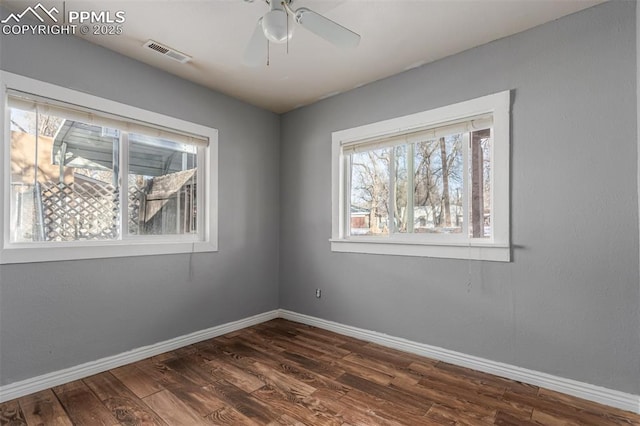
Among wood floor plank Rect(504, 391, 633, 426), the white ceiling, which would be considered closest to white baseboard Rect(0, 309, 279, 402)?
the white ceiling

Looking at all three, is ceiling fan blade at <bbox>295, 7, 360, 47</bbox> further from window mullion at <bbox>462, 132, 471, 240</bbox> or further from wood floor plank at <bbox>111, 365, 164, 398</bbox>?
wood floor plank at <bbox>111, 365, 164, 398</bbox>

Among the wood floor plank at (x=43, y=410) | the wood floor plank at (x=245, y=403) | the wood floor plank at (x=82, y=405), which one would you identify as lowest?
the wood floor plank at (x=245, y=403)

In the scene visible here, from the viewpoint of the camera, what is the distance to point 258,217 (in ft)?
12.2

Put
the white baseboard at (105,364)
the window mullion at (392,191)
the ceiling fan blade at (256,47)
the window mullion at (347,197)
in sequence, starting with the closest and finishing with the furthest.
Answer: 1. the ceiling fan blade at (256,47)
2. the white baseboard at (105,364)
3. the window mullion at (392,191)
4. the window mullion at (347,197)

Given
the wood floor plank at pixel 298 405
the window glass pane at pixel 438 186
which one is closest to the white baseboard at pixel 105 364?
the wood floor plank at pixel 298 405

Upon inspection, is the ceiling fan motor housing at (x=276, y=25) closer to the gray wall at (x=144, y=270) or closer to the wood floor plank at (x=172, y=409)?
the gray wall at (x=144, y=270)

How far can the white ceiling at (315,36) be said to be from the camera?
2018 millimetres

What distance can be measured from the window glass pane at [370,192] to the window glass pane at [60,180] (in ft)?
7.24

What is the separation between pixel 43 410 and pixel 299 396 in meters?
1.55

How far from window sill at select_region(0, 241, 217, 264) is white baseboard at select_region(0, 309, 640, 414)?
2.60 ft

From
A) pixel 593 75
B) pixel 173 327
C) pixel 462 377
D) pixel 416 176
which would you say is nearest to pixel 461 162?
pixel 416 176

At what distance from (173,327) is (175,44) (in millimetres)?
2410

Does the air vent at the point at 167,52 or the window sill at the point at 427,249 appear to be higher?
the air vent at the point at 167,52

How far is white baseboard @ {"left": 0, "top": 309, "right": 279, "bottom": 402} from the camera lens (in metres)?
2.05
